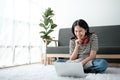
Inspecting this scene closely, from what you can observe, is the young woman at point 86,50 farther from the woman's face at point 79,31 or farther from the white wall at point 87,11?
the white wall at point 87,11

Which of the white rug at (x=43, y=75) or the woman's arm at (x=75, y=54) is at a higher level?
the woman's arm at (x=75, y=54)

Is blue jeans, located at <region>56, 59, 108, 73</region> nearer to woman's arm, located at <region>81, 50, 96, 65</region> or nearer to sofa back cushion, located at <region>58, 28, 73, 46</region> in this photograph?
woman's arm, located at <region>81, 50, 96, 65</region>

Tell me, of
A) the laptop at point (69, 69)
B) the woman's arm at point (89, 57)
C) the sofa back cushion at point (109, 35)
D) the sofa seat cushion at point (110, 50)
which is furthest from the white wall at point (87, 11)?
the laptop at point (69, 69)

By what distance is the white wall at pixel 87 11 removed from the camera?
3.94 meters

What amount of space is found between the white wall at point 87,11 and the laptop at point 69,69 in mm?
2379

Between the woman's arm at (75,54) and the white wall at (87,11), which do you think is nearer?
the woman's arm at (75,54)

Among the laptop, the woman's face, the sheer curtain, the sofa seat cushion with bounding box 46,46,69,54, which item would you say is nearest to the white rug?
the laptop

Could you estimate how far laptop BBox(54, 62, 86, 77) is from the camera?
1771mm

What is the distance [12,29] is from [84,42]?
6.21ft

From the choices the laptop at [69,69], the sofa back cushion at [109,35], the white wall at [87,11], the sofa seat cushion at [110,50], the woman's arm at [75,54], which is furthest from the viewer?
the white wall at [87,11]

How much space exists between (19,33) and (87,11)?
5.39ft

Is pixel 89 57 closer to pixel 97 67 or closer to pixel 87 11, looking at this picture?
pixel 97 67

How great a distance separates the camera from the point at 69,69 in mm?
1855

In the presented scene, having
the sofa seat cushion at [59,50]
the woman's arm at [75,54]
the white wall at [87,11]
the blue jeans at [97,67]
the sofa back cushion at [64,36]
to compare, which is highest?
the white wall at [87,11]
